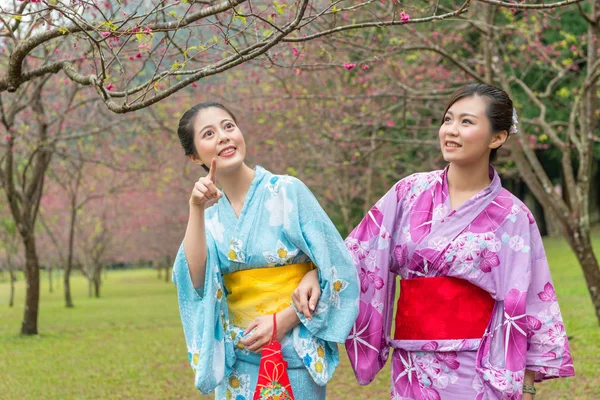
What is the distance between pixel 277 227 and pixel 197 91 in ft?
33.3

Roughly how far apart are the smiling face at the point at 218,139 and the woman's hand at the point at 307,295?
1.68ft

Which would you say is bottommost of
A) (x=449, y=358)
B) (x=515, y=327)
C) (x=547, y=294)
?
(x=449, y=358)

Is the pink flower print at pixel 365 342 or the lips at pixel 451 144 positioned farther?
the pink flower print at pixel 365 342

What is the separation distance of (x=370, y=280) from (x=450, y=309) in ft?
1.25

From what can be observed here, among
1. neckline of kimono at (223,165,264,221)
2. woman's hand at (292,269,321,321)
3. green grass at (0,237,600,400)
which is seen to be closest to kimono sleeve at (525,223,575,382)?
woman's hand at (292,269,321,321)

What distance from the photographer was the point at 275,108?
10.9m

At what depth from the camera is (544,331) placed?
2809 millimetres

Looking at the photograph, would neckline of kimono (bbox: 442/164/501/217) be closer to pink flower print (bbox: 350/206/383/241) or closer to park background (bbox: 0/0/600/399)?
pink flower print (bbox: 350/206/383/241)

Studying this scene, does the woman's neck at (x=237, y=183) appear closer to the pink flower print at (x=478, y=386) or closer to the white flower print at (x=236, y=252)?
the white flower print at (x=236, y=252)

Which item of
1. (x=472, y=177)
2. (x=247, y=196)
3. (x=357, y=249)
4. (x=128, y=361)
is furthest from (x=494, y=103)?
(x=128, y=361)

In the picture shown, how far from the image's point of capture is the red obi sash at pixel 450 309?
9.21 feet

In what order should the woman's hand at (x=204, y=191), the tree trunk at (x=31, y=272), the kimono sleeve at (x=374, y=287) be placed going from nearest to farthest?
the woman's hand at (x=204, y=191) → the kimono sleeve at (x=374, y=287) → the tree trunk at (x=31, y=272)

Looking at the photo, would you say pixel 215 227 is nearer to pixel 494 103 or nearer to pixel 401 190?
pixel 401 190

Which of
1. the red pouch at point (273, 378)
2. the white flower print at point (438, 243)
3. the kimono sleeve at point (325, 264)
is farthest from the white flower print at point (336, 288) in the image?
the white flower print at point (438, 243)
